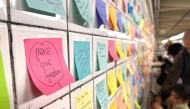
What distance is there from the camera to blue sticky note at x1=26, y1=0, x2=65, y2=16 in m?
0.22

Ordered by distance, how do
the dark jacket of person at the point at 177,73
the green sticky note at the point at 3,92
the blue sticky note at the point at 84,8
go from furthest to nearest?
the dark jacket of person at the point at 177,73
the blue sticky note at the point at 84,8
the green sticky note at the point at 3,92

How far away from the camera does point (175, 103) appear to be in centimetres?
131

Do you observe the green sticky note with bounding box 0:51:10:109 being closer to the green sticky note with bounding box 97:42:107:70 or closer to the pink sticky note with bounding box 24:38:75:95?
the pink sticky note with bounding box 24:38:75:95

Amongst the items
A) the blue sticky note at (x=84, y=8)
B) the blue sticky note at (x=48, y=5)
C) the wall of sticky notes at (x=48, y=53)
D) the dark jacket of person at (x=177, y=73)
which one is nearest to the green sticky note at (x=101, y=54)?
the wall of sticky notes at (x=48, y=53)

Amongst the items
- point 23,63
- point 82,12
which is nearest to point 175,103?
point 82,12

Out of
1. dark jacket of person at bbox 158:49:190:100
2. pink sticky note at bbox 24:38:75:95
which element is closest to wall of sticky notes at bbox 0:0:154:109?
pink sticky note at bbox 24:38:75:95

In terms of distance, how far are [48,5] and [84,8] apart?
14cm

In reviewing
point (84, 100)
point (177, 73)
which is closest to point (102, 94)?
point (84, 100)

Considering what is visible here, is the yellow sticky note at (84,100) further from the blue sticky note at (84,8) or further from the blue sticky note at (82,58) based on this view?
the blue sticky note at (84,8)

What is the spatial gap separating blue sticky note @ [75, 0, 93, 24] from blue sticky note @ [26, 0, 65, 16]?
0.25ft

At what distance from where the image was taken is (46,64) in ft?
0.80

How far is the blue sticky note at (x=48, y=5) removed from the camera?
221 millimetres

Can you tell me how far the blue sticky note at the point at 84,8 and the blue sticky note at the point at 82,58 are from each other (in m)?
0.07

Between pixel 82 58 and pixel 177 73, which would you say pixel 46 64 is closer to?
pixel 82 58
